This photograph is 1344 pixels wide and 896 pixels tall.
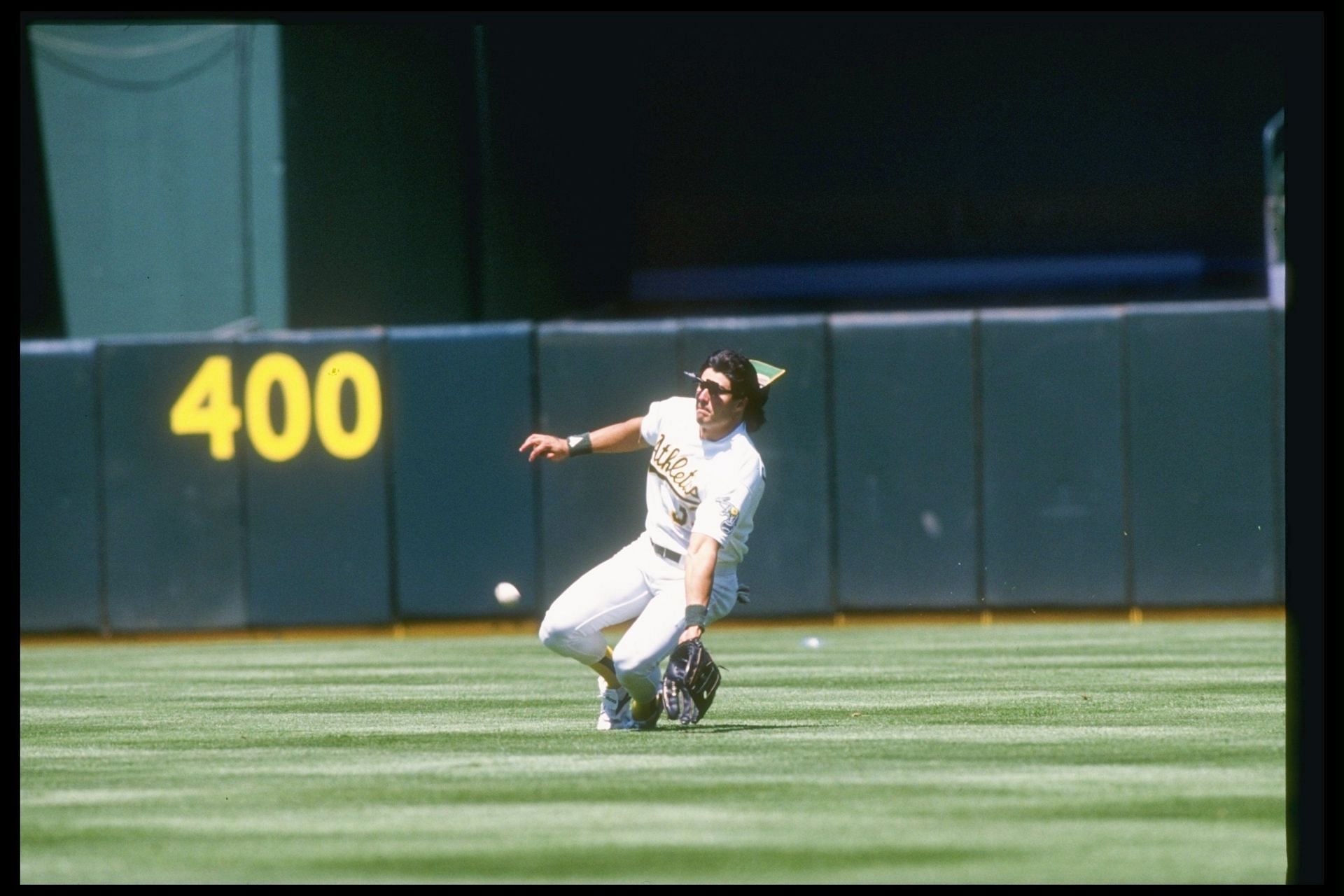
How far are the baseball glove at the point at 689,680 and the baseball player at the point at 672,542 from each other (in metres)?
0.09

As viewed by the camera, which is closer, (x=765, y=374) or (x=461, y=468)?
(x=765, y=374)

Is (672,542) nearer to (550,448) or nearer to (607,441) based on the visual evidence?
(607,441)

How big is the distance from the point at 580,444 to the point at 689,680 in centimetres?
127

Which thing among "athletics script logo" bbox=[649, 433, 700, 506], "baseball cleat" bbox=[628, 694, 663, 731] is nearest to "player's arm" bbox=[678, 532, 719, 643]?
"athletics script logo" bbox=[649, 433, 700, 506]

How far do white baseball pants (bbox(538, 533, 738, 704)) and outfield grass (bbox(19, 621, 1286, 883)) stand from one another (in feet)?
1.06

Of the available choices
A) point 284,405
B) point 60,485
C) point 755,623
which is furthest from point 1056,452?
point 60,485

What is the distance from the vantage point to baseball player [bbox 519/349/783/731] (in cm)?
877

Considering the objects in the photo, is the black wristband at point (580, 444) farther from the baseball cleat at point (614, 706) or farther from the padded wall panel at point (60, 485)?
the padded wall panel at point (60, 485)

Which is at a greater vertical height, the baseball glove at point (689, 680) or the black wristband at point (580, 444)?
the black wristband at point (580, 444)

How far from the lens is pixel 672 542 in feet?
30.1

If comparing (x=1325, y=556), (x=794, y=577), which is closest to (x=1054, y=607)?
(x=794, y=577)

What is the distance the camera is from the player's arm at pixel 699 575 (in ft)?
28.3

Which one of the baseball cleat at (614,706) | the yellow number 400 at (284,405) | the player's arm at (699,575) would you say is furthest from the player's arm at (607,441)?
the yellow number 400 at (284,405)

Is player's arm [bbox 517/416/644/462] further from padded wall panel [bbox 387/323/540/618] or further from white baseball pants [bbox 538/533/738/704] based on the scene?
padded wall panel [bbox 387/323/540/618]
